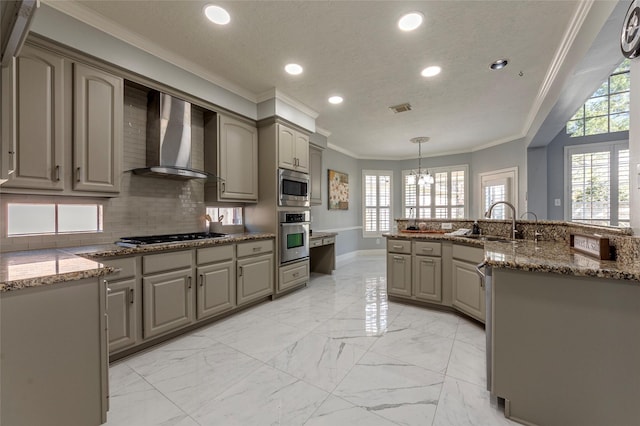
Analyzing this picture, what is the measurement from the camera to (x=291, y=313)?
10.0 feet

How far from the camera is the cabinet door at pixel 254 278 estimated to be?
119 inches

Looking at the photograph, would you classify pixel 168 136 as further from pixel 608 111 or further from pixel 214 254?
pixel 608 111

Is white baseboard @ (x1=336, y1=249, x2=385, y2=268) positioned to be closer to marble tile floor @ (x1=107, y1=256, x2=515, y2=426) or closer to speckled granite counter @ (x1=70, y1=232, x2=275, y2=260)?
marble tile floor @ (x1=107, y1=256, x2=515, y2=426)

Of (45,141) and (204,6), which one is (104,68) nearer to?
(45,141)

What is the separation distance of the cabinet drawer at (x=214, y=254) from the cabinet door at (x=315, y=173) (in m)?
2.02

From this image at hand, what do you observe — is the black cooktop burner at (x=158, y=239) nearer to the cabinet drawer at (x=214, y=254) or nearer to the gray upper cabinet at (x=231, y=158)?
the cabinet drawer at (x=214, y=254)

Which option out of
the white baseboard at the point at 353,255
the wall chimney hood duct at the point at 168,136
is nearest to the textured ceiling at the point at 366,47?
the wall chimney hood duct at the point at 168,136

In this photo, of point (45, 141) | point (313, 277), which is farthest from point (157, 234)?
point (313, 277)

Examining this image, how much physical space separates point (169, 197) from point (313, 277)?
2.76 m

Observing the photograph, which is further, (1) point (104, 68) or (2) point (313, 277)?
(2) point (313, 277)

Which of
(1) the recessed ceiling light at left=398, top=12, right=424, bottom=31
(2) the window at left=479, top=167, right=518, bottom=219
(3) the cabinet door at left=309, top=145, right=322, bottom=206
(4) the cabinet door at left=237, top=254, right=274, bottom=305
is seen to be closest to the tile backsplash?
(4) the cabinet door at left=237, top=254, right=274, bottom=305

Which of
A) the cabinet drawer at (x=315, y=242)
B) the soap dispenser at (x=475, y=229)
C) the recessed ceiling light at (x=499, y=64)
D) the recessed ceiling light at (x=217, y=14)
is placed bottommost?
the cabinet drawer at (x=315, y=242)

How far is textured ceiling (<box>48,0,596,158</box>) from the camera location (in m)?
2.01

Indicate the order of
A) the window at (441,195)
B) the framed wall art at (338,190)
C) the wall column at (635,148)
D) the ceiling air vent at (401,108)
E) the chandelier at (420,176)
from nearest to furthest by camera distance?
the wall column at (635,148), the ceiling air vent at (401,108), the chandelier at (420,176), the framed wall art at (338,190), the window at (441,195)
